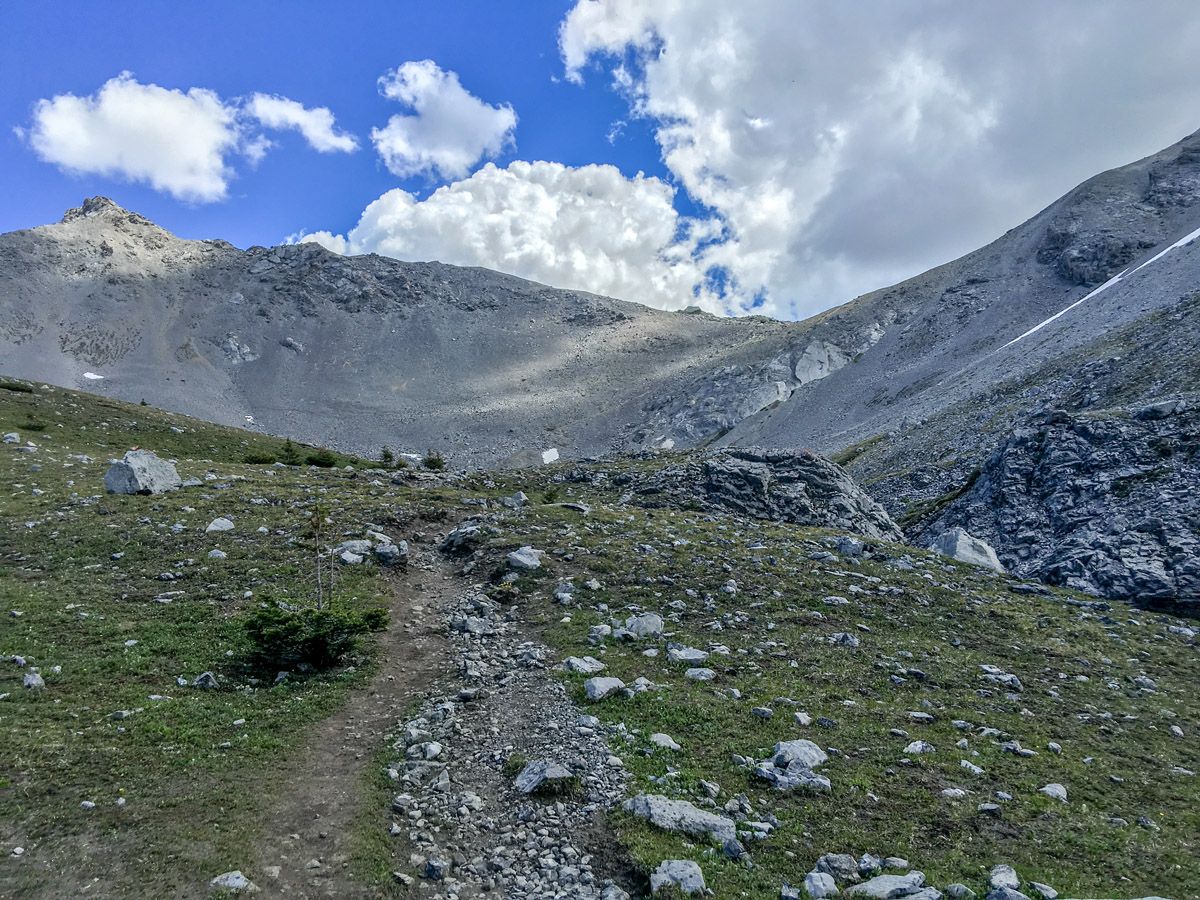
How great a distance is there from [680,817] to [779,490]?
27.9m

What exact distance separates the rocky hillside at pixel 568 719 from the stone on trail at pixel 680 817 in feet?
0.15

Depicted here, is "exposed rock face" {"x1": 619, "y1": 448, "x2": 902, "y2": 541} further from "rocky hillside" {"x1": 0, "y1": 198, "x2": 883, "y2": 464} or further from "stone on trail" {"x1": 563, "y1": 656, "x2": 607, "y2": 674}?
"rocky hillside" {"x1": 0, "y1": 198, "x2": 883, "y2": 464}

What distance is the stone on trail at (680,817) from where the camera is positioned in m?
9.91

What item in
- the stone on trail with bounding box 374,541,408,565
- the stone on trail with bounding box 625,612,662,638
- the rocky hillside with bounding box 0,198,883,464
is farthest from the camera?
the rocky hillside with bounding box 0,198,883,464

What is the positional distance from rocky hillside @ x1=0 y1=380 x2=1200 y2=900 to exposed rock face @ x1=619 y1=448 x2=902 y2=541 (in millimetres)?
8136

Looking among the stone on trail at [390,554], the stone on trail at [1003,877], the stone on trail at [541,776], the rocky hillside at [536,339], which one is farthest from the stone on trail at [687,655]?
the rocky hillside at [536,339]

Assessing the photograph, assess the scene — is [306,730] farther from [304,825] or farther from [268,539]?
[268,539]

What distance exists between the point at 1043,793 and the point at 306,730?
44.7 ft

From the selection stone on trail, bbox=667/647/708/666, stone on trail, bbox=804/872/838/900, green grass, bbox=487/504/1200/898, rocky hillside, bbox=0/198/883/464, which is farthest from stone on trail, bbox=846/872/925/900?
rocky hillside, bbox=0/198/883/464

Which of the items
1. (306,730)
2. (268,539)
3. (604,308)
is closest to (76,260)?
(604,308)

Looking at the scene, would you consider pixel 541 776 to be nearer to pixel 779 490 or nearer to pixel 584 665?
pixel 584 665

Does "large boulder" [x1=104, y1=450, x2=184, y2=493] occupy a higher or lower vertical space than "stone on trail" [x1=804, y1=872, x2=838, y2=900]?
higher

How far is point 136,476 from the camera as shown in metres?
28.4

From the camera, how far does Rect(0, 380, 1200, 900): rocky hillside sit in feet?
30.8
